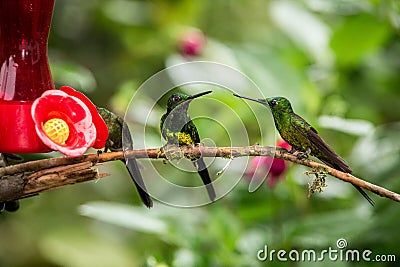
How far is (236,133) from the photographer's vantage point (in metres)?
1.15

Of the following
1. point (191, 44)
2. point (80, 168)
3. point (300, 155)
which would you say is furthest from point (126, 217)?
point (191, 44)

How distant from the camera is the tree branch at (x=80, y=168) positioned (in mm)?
922

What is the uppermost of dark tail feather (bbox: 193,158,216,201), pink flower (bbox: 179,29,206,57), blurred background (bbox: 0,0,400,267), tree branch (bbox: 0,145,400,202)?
pink flower (bbox: 179,29,206,57)

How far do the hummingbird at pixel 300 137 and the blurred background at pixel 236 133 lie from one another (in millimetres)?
142

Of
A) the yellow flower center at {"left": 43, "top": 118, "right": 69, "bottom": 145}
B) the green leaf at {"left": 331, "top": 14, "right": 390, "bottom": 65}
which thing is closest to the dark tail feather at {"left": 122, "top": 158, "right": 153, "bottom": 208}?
the yellow flower center at {"left": 43, "top": 118, "right": 69, "bottom": 145}

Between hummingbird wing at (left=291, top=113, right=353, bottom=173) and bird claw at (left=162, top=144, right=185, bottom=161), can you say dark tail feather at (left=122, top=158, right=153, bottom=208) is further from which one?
hummingbird wing at (left=291, top=113, right=353, bottom=173)

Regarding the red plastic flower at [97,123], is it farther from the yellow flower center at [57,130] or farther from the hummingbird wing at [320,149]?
the hummingbird wing at [320,149]

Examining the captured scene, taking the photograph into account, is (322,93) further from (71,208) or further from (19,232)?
(19,232)

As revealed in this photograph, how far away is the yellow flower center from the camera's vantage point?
1048 millimetres

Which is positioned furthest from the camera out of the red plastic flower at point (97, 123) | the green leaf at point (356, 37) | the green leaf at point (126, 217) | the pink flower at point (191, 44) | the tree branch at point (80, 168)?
the pink flower at point (191, 44)

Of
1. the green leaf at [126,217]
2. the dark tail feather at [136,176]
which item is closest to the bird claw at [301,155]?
the dark tail feather at [136,176]

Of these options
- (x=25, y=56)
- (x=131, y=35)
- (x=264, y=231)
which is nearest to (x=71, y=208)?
(x=131, y=35)

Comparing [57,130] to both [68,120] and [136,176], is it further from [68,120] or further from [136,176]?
[136,176]

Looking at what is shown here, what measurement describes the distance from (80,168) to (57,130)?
0.29 feet
